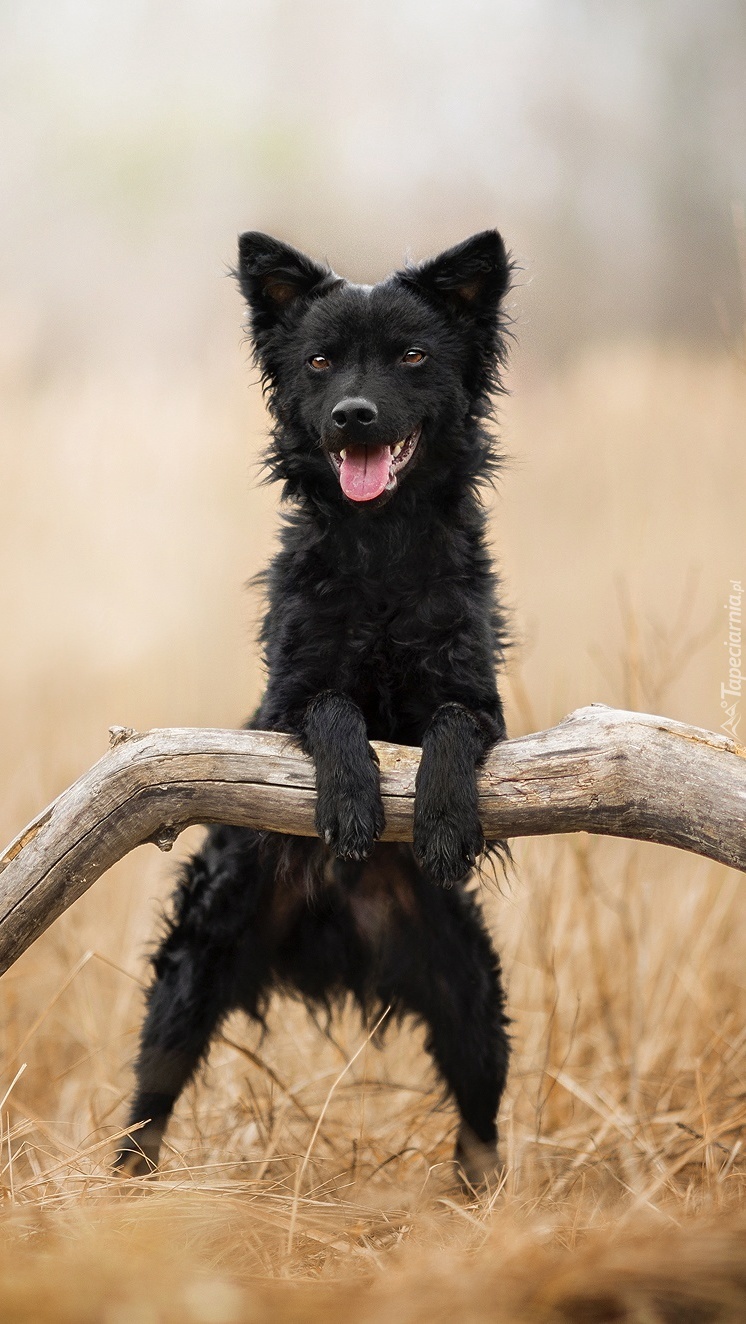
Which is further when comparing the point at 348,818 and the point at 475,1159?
the point at 475,1159

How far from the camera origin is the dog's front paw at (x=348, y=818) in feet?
7.94

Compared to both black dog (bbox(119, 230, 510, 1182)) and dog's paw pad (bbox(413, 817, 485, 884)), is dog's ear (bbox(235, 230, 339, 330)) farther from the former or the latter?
dog's paw pad (bbox(413, 817, 485, 884))

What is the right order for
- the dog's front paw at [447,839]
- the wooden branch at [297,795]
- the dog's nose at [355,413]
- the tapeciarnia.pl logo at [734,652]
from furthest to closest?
the tapeciarnia.pl logo at [734,652] < the dog's nose at [355,413] < the dog's front paw at [447,839] < the wooden branch at [297,795]

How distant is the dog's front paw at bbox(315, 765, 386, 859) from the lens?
7.94ft

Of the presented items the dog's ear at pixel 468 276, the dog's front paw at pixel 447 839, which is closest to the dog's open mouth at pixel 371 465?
the dog's ear at pixel 468 276

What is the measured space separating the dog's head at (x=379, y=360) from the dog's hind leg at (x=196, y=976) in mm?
1128

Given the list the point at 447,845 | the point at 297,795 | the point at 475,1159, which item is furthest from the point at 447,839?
the point at 475,1159

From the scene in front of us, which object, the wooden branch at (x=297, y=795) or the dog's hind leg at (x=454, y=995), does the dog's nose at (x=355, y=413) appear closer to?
the wooden branch at (x=297, y=795)

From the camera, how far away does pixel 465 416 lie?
305 cm

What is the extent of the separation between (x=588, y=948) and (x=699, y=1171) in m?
1.30

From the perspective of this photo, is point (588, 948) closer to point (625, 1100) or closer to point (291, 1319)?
point (625, 1100)

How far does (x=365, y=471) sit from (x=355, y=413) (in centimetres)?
21

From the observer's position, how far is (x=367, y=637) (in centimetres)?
289

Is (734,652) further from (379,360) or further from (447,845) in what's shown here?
(447,845)
